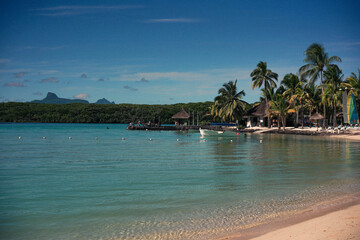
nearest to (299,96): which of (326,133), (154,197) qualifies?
(326,133)

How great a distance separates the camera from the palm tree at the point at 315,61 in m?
43.0

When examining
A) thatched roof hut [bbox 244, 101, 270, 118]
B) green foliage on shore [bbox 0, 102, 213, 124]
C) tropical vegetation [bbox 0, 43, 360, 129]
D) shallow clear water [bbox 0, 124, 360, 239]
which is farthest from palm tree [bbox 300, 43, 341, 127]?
green foliage on shore [bbox 0, 102, 213, 124]

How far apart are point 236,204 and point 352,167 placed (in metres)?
8.18

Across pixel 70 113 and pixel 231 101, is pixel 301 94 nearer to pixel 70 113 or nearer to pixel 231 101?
pixel 231 101

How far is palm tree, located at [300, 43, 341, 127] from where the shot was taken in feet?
141

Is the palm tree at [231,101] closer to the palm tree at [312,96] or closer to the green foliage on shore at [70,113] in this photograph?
the palm tree at [312,96]

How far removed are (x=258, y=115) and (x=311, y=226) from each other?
1995 inches

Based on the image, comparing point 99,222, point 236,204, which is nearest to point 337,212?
point 236,204

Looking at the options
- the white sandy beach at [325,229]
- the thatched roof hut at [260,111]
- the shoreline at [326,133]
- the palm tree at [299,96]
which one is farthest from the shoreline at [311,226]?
the thatched roof hut at [260,111]

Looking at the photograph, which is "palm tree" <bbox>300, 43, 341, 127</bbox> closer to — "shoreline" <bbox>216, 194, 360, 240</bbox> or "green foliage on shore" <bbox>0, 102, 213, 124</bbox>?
"shoreline" <bbox>216, 194, 360, 240</bbox>

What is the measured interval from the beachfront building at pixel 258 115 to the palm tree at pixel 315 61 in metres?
10.1

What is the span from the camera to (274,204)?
7309mm

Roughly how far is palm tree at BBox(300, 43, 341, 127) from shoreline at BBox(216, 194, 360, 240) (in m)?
40.3

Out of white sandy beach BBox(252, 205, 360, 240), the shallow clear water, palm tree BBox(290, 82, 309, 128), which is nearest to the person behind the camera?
white sandy beach BBox(252, 205, 360, 240)
